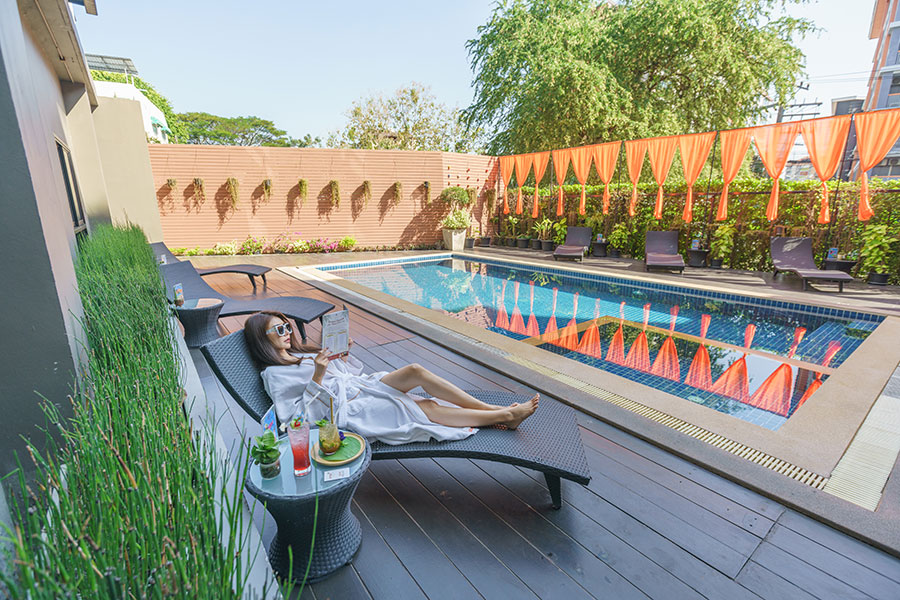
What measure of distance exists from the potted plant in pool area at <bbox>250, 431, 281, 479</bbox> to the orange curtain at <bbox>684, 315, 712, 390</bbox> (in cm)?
363

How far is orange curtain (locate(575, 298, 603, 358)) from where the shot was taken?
4574 mm

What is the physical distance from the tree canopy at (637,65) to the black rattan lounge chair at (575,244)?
4478 mm

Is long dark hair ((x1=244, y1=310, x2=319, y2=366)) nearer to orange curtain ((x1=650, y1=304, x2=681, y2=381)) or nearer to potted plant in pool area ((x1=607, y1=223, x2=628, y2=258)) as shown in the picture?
orange curtain ((x1=650, y1=304, x2=681, y2=381))

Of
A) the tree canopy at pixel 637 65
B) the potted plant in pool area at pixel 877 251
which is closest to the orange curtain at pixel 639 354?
the potted plant in pool area at pixel 877 251

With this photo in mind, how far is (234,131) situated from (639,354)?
40.0m

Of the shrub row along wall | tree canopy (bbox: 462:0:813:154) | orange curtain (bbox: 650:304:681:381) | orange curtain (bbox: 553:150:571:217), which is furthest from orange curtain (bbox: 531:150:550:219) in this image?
orange curtain (bbox: 650:304:681:381)

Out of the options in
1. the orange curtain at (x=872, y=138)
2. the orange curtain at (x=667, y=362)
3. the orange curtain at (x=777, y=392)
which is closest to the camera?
the orange curtain at (x=777, y=392)

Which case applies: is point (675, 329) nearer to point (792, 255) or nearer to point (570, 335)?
point (570, 335)

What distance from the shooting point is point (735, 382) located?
3852mm

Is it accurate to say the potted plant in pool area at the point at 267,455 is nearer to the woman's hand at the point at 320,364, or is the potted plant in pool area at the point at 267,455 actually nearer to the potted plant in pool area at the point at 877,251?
the woman's hand at the point at 320,364

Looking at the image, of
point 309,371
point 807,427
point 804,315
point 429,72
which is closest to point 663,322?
point 804,315

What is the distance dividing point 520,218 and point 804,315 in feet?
26.3

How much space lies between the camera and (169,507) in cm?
104

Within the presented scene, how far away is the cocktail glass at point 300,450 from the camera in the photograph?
1.54m
